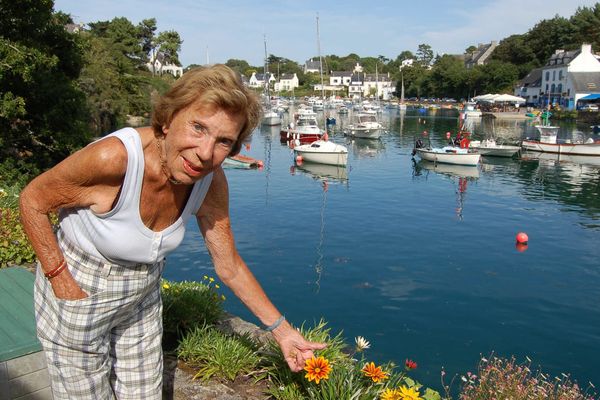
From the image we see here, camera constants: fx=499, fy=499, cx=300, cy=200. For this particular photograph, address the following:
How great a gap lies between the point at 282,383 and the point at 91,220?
1.85 m

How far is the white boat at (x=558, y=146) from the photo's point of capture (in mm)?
35531

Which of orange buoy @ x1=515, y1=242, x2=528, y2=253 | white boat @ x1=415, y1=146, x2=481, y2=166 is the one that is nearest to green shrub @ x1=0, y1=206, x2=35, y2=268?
orange buoy @ x1=515, y1=242, x2=528, y2=253

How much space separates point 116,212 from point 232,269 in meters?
0.83

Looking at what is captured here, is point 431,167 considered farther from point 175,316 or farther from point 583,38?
point 583,38

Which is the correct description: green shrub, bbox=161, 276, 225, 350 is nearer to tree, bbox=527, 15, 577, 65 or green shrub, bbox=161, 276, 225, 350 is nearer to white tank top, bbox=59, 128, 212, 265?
white tank top, bbox=59, 128, 212, 265

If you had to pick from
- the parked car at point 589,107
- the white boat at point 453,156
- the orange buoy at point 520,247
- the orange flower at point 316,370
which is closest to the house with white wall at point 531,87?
the parked car at point 589,107

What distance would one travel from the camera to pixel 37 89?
618 inches

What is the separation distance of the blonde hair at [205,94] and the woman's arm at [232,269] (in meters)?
0.48

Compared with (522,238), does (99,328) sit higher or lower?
higher

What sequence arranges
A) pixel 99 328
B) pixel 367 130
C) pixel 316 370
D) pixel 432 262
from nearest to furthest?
pixel 99 328 < pixel 316 370 < pixel 432 262 < pixel 367 130

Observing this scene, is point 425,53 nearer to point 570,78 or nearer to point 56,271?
point 570,78

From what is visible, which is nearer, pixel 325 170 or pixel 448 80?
pixel 325 170

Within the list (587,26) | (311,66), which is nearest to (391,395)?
(587,26)

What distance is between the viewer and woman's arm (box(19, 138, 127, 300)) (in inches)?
78.0
